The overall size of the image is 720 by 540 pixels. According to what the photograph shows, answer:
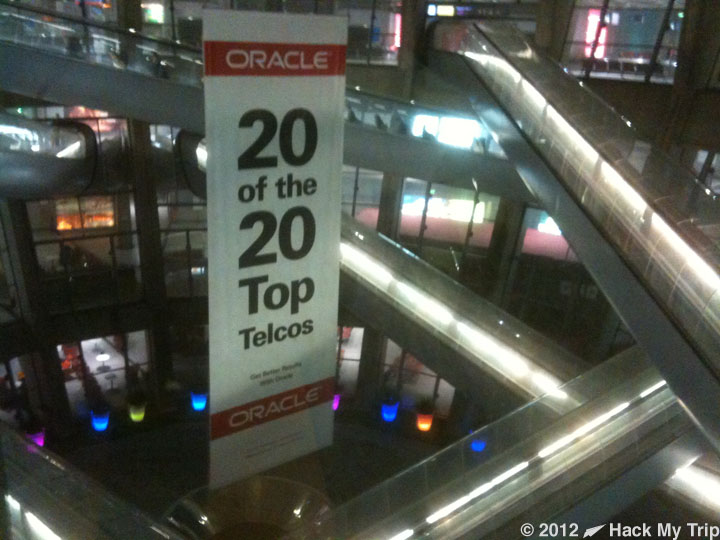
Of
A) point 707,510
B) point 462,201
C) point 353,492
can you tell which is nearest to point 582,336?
point 462,201

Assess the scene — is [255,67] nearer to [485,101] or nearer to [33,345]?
[485,101]

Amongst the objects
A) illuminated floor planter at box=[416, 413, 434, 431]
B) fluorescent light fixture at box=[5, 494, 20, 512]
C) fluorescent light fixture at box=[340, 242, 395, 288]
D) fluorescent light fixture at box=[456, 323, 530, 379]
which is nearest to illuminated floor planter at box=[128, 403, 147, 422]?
illuminated floor planter at box=[416, 413, 434, 431]

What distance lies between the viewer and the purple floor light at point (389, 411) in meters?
13.8

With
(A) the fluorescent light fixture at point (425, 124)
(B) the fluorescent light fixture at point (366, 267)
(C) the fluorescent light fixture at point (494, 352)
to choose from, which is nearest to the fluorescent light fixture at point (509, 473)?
(C) the fluorescent light fixture at point (494, 352)

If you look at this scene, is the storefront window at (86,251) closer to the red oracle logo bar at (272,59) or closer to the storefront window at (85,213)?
the storefront window at (85,213)

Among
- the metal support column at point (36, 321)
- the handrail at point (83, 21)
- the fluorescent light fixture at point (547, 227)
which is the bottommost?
the metal support column at point (36, 321)

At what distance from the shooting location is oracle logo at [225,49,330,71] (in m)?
2.16

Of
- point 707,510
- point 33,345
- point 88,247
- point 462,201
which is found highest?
point 707,510

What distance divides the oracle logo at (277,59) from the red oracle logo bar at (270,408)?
5.21 feet

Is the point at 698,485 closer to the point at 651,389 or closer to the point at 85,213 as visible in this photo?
the point at 651,389

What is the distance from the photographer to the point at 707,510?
4.10 metres

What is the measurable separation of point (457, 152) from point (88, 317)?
908 cm

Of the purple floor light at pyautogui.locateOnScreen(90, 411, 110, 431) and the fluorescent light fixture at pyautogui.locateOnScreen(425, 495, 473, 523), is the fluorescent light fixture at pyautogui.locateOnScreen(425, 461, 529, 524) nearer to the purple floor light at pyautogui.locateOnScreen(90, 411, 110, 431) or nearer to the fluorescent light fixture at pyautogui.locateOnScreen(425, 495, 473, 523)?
the fluorescent light fixture at pyautogui.locateOnScreen(425, 495, 473, 523)

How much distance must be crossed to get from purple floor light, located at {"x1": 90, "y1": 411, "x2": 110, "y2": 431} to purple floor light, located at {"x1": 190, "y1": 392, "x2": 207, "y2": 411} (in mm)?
1934
